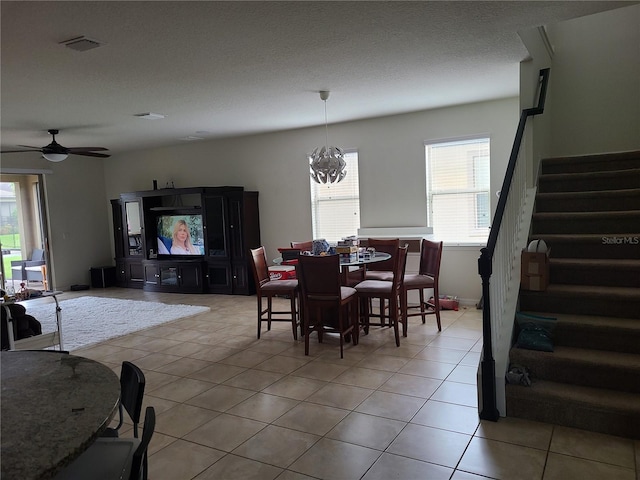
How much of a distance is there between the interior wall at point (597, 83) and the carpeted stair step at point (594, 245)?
6.19 ft

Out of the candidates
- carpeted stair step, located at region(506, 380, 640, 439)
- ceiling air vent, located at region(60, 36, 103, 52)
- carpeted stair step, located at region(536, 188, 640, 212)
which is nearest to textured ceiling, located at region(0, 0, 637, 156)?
ceiling air vent, located at region(60, 36, 103, 52)

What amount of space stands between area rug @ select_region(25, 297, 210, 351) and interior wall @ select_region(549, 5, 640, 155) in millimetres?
5203

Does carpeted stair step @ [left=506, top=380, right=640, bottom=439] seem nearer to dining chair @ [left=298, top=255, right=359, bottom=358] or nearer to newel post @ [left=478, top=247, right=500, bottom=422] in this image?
newel post @ [left=478, top=247, right=500, bottom=422]

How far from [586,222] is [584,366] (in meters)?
1.49

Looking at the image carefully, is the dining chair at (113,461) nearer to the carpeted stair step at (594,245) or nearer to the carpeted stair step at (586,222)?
the carpeted stair step at (594,245)

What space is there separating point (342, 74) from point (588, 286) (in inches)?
108

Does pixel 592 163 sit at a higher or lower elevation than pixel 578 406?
higher

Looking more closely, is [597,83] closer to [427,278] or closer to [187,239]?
[427,278]

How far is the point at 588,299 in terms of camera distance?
3.19 meters

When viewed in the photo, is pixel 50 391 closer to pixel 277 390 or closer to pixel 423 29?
pixel 277 390

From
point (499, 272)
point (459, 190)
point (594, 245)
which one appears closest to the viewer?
point (499, 272)

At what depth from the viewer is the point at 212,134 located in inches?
289

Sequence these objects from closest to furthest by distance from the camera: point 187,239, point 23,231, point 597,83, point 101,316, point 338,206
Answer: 1. point 597,83
2. point 101,316
3. point 338,206
4. point 187,239
5. point 23,231

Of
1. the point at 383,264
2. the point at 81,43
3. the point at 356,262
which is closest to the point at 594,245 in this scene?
the point at 356,262
